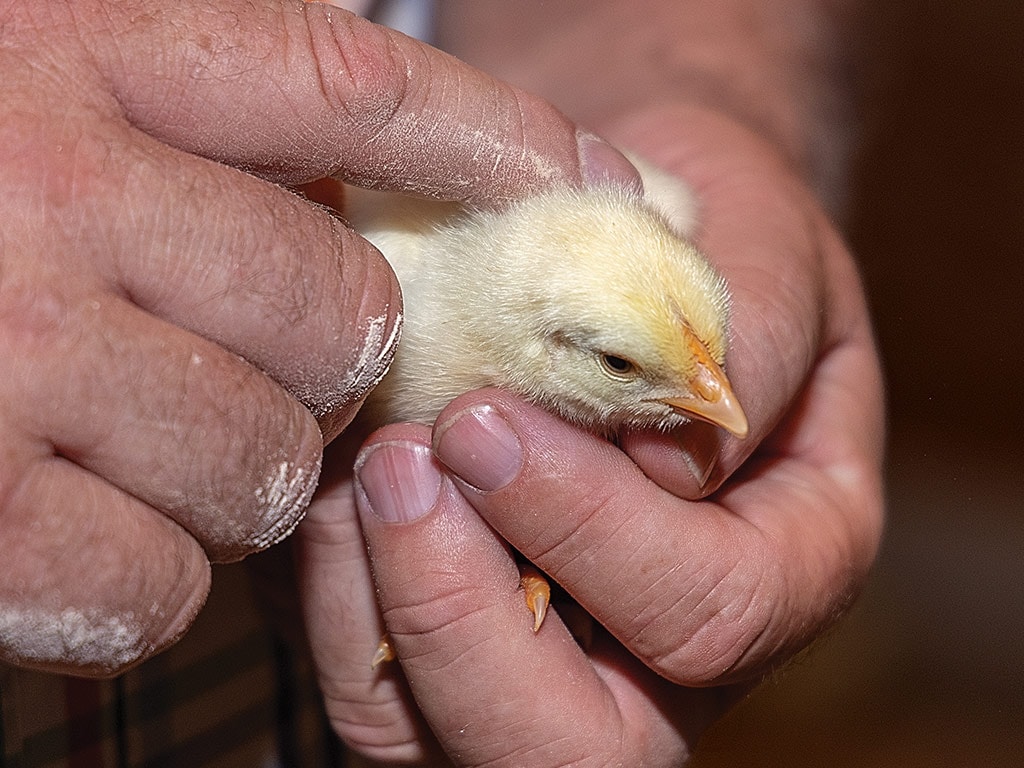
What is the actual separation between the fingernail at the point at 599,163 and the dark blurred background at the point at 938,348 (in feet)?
3.10

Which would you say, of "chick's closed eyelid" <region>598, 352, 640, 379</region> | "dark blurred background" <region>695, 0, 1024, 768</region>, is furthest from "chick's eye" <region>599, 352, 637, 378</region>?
"dark blurred background" <region>695, 0, 1024, 768</region>

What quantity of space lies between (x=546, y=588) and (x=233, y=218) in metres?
0.62

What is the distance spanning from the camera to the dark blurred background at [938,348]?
2.17m

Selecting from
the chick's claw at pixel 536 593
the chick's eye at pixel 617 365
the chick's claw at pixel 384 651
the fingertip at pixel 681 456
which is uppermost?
the chick's eye at pixel 617 365

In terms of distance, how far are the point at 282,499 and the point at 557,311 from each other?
36 centimetres

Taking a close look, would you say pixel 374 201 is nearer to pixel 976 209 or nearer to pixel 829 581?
pixel 829 581

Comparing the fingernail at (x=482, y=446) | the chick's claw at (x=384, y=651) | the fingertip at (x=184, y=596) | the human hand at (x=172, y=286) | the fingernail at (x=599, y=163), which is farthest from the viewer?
the chick's claw at (x=384, y=651)

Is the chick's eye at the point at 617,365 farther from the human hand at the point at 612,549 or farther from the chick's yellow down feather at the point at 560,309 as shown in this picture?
the human hand at the point at 612,549

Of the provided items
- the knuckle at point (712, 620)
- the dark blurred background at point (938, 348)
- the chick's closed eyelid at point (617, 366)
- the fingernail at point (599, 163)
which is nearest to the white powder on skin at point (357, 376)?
the chick's closed eyelid at point (617, 366)

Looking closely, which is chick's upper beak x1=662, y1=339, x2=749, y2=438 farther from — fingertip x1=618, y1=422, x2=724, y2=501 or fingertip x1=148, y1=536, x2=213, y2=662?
fingertip x1=148, y1=536, x2=213, y2=662

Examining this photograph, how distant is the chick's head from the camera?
1105 millimetres

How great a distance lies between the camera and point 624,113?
1.89 metres

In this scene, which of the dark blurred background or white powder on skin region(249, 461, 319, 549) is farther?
the dark blurred background

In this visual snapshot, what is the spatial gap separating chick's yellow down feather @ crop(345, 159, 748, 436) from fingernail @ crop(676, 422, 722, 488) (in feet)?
0.08
